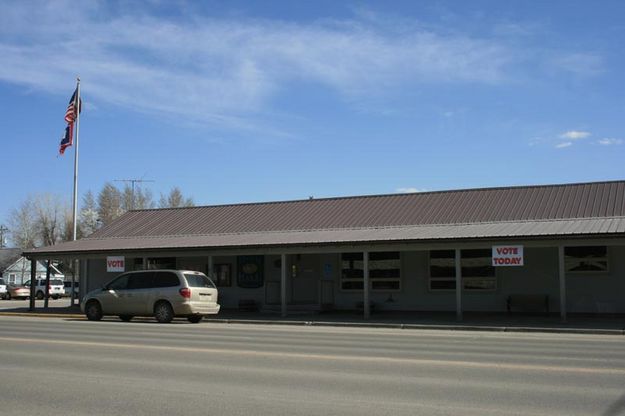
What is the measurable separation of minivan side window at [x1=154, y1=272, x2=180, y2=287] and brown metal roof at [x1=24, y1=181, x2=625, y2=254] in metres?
3.55

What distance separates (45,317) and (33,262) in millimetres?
4411

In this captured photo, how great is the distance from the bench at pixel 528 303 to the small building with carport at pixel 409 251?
0.11 feet

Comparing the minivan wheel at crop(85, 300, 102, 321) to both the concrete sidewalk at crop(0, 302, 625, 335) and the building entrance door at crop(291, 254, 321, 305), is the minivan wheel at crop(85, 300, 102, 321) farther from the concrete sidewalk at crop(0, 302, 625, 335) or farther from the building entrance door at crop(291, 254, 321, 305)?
the building entrance door at crop(291, 254, 321, 305)

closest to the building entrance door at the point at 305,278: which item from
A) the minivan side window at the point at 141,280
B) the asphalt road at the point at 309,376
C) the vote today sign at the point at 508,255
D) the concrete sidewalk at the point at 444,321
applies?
the concrete sidewalk at the point at 444,321

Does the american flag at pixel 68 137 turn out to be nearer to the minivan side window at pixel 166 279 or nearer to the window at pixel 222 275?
the window at pixel 222 275

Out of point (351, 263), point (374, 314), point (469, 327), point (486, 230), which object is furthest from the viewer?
point (351, 263)

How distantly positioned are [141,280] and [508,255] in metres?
11.7

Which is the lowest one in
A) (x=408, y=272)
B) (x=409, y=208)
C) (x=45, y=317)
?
(x=45, y=317)

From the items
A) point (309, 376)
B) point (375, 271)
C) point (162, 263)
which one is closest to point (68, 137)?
point (162, 263)

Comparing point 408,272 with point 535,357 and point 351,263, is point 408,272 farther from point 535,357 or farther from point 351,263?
point 535,357

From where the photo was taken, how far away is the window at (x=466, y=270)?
2472 cm

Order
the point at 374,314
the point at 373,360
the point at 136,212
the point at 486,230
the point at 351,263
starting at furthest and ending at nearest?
the point at 136,212
the point at 351,263
the point at 374,314
the point at 486,230
the point at 373,360

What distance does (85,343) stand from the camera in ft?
46.1

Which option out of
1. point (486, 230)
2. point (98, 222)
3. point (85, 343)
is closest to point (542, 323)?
point (486, 230)
